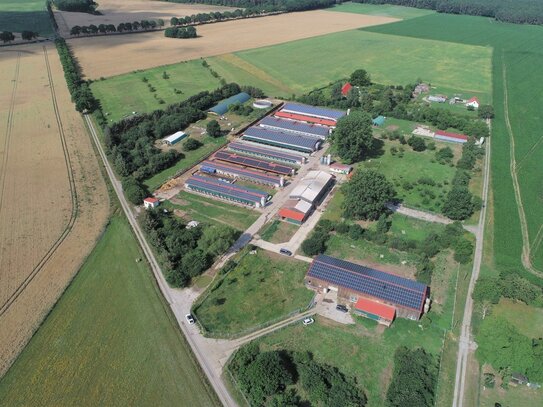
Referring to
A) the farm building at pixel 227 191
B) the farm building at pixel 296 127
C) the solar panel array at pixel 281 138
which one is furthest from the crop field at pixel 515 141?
the farm building at pixel 227 191

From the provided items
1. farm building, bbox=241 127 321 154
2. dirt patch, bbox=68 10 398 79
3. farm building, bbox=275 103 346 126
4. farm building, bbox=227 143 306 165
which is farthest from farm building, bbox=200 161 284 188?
dirt patch, bbox=68 10 398 79

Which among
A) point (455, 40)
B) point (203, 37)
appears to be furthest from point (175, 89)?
point (455, 40)

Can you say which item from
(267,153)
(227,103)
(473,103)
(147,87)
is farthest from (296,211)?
(147,87)

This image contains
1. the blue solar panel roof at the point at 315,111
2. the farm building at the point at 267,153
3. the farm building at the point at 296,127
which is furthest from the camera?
the blue solar panel roof at the point at 315,111

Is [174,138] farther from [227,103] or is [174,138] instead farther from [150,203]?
[150,203]

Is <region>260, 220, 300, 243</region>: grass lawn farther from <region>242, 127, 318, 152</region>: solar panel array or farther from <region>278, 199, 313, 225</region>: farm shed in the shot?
<region>242, 127, 318, 152</region>: solar panel array

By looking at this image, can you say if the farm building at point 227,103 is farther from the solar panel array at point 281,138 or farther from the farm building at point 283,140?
the farm building at point 283,140
